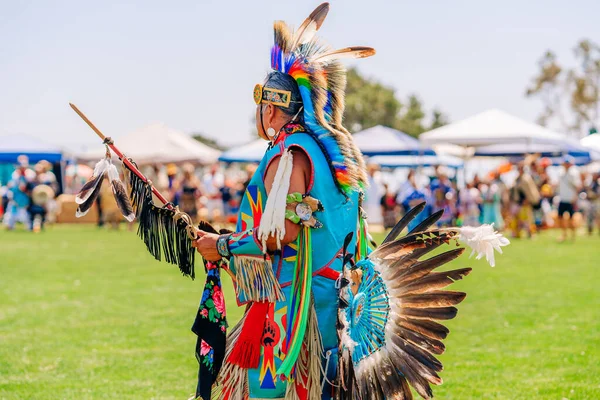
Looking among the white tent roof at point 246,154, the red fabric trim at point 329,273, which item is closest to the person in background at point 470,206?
the white tent roof at point 246,154

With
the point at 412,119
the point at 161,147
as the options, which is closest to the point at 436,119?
the point at 412,119

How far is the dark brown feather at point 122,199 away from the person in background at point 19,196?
62.8ft

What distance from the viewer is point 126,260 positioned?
45.3ft

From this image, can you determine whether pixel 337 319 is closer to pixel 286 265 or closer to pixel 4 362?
pixel 286 265

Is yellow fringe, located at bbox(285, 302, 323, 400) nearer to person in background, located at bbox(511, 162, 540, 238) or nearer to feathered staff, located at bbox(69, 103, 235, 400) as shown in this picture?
feathered staff, located at bbox(69, 103, 235, 400)

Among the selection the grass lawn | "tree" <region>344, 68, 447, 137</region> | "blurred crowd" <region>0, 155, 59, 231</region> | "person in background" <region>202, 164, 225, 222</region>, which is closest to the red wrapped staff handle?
the grass lawn

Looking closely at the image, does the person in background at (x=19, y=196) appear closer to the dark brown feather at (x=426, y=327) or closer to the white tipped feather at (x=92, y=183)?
the white tipped feather at (x=92, y=183)

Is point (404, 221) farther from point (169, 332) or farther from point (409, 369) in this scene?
point (169, 332)

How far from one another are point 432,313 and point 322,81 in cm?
→ 107

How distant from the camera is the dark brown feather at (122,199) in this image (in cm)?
354

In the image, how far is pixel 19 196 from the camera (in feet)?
70.9

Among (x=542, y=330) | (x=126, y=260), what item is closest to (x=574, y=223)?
(x=126, y=260)

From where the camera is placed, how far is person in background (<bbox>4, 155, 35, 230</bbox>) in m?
21.7

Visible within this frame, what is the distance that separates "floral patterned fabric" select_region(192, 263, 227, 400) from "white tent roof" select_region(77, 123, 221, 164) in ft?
85.7
